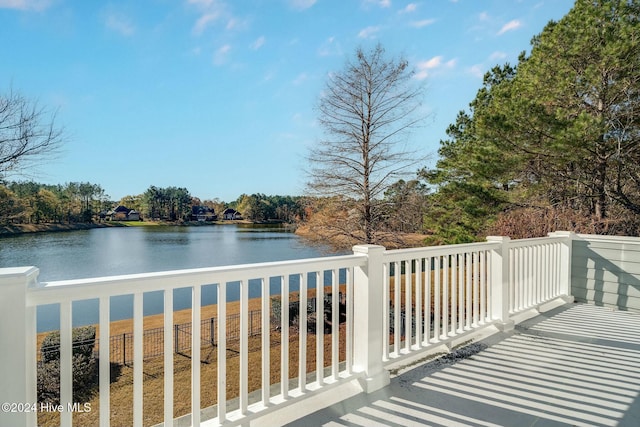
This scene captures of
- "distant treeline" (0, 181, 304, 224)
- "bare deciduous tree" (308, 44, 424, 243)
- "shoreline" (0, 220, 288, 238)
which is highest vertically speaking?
"bare deciduous tree" (308, 44, 424, 243)

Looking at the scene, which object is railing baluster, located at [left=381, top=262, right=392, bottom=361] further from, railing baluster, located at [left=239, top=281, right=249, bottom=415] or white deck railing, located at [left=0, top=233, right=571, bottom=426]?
railing baluster, located at [left=239, top=281, right=249, bottom=415]

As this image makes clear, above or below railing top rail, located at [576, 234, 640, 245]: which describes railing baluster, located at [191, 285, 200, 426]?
below

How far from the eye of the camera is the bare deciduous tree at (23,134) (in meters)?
10.1

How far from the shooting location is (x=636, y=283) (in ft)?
13.1

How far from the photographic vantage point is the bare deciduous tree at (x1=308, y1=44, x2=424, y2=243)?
1073 centimetres

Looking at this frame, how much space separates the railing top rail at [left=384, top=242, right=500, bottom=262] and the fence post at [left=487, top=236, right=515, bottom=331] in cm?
7

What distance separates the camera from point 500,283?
3.26 m

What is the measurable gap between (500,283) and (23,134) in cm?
1326

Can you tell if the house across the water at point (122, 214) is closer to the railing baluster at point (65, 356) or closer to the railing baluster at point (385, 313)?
the railing baluster at point (385, 313)

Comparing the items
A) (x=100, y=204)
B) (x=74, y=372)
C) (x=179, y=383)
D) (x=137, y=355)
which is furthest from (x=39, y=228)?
(x=137, y=355)

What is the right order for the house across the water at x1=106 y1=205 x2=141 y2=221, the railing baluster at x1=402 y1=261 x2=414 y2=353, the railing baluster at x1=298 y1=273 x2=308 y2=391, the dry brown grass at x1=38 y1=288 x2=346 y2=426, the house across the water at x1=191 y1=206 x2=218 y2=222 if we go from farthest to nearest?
the house across the water at x1=191 y1=206 x2=218 y2=222, the house across the water at x1=106 y1=205 x2=141 y2=221, the dry brown grass at x1=38 y1=288 x2=346 y2=426, the railing baluster at x1=402 y1=261 x2=414 y2=353, the railing baluster at x1=298 y1=273 x2=308 y2=391

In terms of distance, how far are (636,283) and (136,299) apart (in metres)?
5.05

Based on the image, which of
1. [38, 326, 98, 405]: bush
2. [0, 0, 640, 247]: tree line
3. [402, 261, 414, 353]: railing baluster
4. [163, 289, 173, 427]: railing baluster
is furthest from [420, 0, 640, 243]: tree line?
[38, 326, 98, 405]: bush

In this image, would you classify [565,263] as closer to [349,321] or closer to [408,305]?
[408,305]
